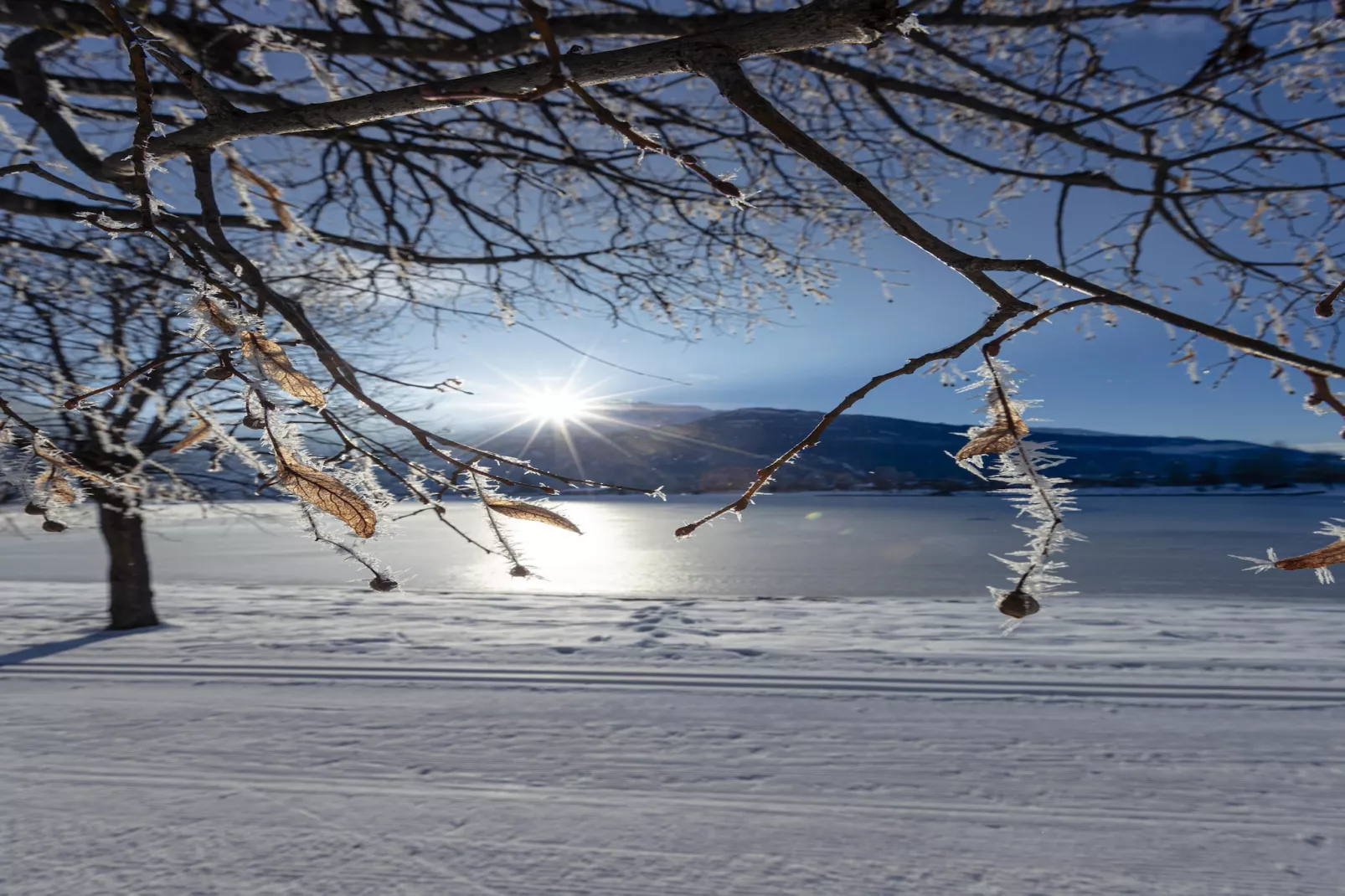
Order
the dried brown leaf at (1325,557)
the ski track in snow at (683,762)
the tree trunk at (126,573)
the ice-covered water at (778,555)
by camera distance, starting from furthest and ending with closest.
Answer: the ice-covered water at (778,555), the tree trunk at (126,573), the ski track in snow at (683,762), the dried brown leaf at (1325,557)

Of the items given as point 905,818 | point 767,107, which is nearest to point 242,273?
point 767,107

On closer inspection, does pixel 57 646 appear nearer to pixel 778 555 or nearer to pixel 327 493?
pixel 327 493

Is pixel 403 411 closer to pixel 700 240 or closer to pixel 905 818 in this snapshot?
pixel 700 240

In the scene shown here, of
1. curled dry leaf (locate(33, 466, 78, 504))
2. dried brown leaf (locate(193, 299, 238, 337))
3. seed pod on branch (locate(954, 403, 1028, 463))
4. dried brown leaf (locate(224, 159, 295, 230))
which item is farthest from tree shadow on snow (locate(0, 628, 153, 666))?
seed pod on branch (locate(954, 403, 1028, 463))

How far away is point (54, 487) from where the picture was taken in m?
1.27

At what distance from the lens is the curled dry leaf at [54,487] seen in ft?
4.14

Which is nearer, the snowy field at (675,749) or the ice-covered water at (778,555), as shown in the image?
the snowy field at (675,749)

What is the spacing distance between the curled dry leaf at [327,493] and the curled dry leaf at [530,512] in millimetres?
209

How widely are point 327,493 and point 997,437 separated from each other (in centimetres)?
71

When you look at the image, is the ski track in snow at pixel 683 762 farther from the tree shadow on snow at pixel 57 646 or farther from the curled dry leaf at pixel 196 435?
the curled dry leaf at pixel 196 435

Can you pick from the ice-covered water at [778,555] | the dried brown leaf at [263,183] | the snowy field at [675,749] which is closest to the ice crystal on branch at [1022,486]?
the snowy field at [675,749]

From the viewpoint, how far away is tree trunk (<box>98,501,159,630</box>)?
946 cm

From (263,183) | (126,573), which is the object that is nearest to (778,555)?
(126,573)

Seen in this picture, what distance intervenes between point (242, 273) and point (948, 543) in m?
26.7
